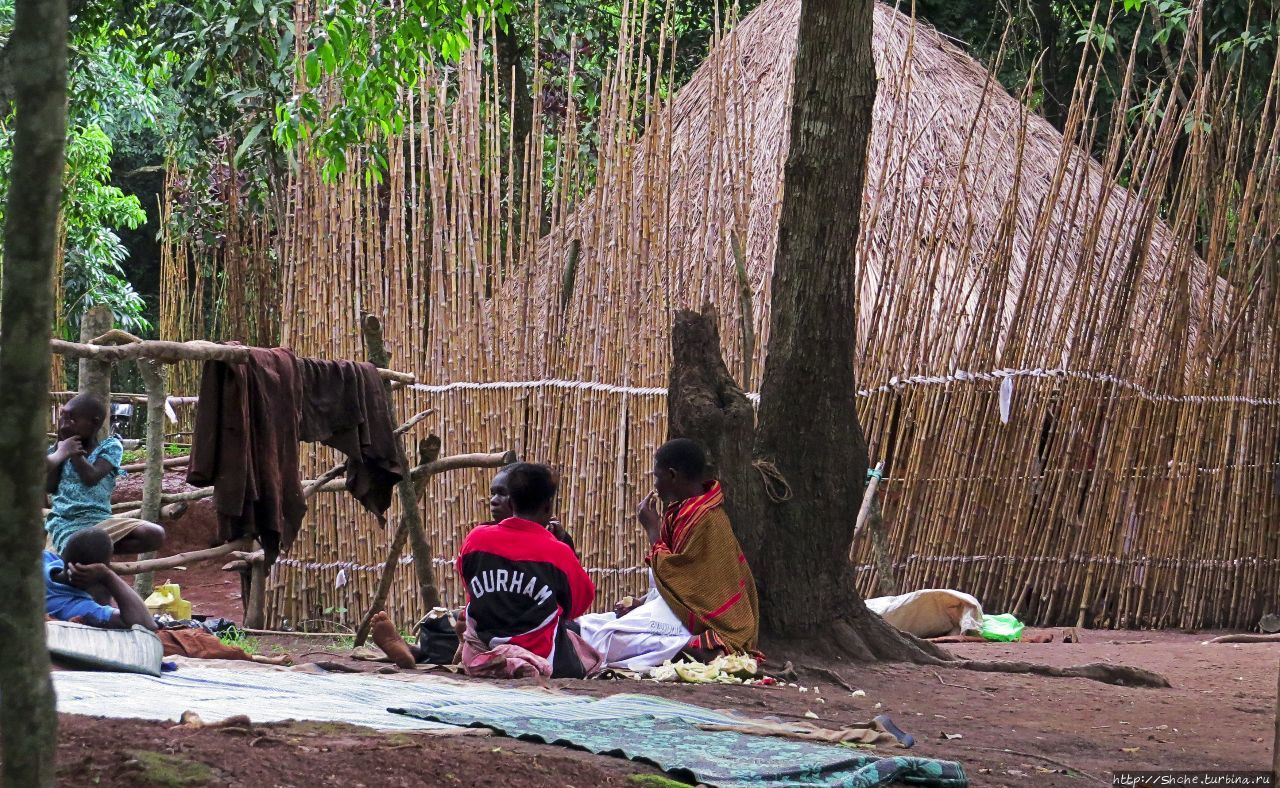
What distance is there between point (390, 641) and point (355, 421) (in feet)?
2.67

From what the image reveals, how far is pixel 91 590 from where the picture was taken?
15.5ft

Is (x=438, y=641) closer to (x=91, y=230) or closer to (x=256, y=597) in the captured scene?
(x=256, y=597)

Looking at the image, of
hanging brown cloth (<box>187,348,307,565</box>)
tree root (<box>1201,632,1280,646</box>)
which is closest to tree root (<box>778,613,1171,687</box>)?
tree root (<box>1201,632,1280,646</box>)

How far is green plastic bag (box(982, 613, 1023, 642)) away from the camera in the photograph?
708cm

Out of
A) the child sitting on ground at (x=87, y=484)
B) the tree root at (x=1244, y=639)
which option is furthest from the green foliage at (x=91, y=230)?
the tree root at (x=1244, y=639)

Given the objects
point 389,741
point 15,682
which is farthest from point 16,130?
point 389,741

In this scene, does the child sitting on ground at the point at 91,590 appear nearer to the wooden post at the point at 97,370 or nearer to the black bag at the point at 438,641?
the wooden post at the point at 97,370

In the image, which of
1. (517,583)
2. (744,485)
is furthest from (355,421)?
(744,485)

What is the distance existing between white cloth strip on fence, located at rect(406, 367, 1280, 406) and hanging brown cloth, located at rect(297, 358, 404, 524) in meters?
1.82

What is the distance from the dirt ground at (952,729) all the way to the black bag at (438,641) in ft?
1.01

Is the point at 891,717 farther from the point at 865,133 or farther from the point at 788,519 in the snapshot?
the point at 865,133

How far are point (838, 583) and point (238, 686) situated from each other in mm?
2602

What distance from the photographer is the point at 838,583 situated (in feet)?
18.8

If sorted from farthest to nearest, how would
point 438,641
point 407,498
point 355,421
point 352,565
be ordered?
1. point 352,565
2. point 407,498
3. point 438,641
4. point 355,421
